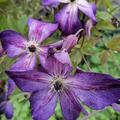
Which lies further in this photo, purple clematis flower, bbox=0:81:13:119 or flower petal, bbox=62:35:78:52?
purple clematis flower, bbox=0:81:13:119

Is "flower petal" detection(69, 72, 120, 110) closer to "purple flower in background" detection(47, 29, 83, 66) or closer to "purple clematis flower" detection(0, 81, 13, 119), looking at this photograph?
"purple flower in background" detection(47, 29, 83, 66)

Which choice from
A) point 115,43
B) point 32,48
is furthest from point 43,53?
point 115,43

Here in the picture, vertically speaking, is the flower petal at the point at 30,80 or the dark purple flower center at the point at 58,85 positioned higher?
the flower petal at the point at 30,80

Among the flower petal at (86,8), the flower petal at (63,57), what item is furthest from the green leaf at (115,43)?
the flower petal at (63,57)

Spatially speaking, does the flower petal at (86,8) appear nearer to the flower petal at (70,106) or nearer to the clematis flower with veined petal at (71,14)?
the clematis flower with veined petal at (71,14)

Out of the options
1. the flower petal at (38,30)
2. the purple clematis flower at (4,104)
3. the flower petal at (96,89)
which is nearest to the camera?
the flower petal at (96,89)

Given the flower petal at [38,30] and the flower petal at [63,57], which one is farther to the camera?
the flower petal at [38,30]

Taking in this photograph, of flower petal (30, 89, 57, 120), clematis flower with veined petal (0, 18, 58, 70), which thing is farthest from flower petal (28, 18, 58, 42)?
flower petal (30, 89, 57, 120)

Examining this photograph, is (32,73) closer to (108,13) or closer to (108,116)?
(108,13)
